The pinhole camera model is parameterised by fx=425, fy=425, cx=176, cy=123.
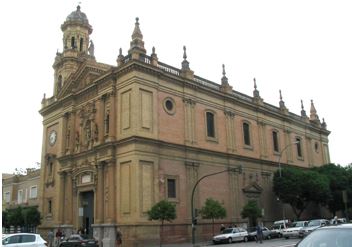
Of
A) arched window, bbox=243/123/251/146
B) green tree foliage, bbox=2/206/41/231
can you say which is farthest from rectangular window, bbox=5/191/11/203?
arched window, bbox=243/123/251/146

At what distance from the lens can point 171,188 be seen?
116 ft

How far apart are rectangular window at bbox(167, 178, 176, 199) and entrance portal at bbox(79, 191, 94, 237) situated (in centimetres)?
735

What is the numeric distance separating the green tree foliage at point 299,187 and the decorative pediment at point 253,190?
5.96 ft

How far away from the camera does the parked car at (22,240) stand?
62.5ft

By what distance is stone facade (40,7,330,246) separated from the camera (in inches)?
1329

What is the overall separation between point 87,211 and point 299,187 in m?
21.3

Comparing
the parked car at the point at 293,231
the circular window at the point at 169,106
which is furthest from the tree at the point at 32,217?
the parked car at the point at 293,231

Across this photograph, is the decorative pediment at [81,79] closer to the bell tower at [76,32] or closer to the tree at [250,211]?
the bell tower at [76,32]

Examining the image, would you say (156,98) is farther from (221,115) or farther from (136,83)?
(221,115)

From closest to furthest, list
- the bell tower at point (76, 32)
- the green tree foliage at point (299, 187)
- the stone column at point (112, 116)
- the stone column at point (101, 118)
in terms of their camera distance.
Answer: the stone column at point (112, 116) → the stone column at point (101, 118) → the green tree foliage at point (299, 187) → the bell tower at point (76, 32)

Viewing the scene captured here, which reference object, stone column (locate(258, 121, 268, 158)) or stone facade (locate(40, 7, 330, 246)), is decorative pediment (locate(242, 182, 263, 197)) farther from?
stone column (locate(258, 121, 268, 158))

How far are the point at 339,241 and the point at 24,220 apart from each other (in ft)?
136

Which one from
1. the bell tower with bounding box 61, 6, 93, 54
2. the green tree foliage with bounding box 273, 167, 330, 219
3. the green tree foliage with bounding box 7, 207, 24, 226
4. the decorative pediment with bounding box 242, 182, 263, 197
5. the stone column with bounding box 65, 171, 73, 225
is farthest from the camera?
the bell tower with bounding box 61, 6, 93, 54

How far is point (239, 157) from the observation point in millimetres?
43000
